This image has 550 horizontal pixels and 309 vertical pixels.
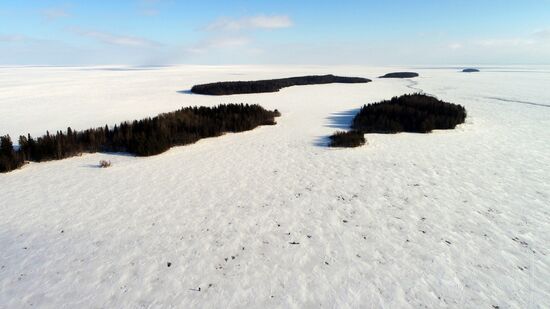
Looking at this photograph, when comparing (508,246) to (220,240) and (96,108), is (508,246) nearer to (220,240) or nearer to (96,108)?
(220,240)

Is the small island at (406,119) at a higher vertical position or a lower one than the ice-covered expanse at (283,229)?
higher

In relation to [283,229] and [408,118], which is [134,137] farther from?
[408,118]

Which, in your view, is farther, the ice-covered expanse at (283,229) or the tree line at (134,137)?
the tree line at (134,137)

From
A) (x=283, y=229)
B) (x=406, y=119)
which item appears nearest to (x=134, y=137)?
(x=283, y=229)

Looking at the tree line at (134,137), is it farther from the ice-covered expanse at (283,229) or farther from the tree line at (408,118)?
the tree line at (408,118)

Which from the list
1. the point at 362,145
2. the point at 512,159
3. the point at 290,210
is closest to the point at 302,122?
the point at 362,145

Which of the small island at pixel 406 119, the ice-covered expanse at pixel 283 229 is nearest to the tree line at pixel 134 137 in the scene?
the ice-covered expanse at pixel 283 229
